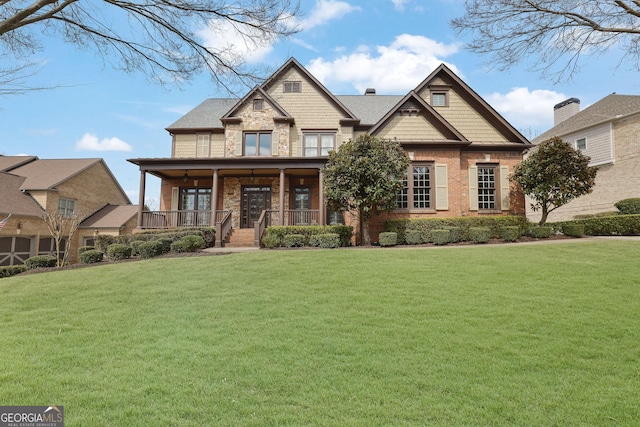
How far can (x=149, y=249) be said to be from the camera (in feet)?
43.9

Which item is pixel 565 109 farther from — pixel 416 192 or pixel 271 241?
pixel 271 241

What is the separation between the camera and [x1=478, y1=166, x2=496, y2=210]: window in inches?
718

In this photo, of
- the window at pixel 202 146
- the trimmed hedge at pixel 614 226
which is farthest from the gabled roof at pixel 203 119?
the trimmed hedge at pixel 614 226

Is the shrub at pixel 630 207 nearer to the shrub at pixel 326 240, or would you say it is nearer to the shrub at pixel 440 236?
the shrub at pixel 440 236

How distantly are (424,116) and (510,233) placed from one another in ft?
23.2

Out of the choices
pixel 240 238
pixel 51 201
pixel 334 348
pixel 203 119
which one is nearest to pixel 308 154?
pixel 240 238

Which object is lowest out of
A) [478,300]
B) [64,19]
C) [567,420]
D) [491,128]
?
[567,420]

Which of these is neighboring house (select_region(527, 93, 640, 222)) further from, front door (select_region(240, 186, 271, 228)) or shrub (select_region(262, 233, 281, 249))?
shrub (select_region(262, 233, 281, 249))

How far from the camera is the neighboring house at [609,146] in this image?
22.8 meters

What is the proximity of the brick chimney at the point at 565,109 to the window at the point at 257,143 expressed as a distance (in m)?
25.6

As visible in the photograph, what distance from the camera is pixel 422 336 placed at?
519cm

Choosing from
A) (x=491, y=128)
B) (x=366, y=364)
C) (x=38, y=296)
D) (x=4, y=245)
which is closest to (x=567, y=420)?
(x=366, y=364)

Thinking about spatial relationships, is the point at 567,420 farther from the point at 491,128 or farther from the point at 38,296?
the point at 491,128

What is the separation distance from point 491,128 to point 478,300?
14.7 meters
